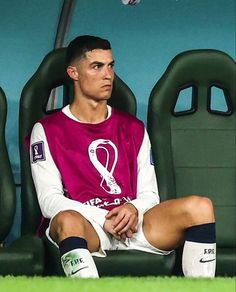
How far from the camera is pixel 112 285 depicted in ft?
3.00

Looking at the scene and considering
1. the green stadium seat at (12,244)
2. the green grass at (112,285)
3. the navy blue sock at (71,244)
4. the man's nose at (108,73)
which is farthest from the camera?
the man's nose at (108,73)

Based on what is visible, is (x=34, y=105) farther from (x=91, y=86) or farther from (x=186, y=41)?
(x=186, y=41)

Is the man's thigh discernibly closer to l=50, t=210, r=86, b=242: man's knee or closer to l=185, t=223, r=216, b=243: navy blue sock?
l=185, t=223, r=216, b=243: navy blue sock

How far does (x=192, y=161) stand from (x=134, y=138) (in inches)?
10.7

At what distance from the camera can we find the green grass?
0.91 metres

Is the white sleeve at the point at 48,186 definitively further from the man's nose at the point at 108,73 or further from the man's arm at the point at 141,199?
the man's nose at the point at 108,73

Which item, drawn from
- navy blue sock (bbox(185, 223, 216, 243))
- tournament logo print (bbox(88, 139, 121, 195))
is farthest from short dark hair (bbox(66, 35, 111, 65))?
navy blue sock (bbox(185, 223, 216, 243))

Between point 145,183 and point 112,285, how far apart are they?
1129 mm

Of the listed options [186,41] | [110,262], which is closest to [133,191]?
[110,262]

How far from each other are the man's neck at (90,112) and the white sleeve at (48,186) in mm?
110

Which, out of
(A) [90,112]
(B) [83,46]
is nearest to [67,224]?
(A) [90,112]

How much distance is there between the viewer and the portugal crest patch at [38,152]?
2027mm

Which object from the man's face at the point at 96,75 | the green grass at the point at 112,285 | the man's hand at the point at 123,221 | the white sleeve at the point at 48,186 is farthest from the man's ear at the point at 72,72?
the green grass at the point at 112,285

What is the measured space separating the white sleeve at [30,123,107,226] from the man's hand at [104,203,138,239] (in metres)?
0.03
